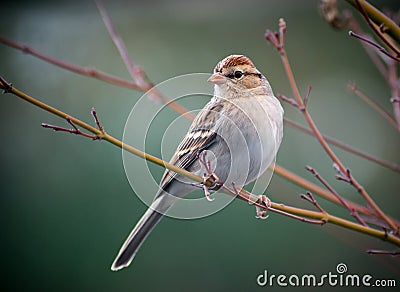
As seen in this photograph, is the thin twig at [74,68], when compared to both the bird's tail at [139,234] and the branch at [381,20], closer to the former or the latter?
the bird's tail at [139,234]

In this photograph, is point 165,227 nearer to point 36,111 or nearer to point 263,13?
point 36,111

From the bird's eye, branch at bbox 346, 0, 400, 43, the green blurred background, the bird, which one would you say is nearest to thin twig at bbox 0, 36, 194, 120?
the bird

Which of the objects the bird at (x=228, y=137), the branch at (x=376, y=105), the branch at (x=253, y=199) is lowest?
the branch at (x=253, y=199)

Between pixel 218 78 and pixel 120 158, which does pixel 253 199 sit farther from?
pixel 120 158

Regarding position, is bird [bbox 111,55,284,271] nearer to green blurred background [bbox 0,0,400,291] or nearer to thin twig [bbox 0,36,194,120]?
thin twig [bbox 0,36,194,120]

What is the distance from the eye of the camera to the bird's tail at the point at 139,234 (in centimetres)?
120

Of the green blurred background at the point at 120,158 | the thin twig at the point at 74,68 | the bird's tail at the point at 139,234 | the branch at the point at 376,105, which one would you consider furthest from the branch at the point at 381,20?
the green blurred background at the point at 120,158

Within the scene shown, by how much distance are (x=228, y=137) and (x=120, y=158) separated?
0.89m

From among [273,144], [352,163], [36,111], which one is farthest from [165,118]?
[36,111]

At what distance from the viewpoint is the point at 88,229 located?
2217mm

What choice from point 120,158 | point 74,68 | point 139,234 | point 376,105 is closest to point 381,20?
point 376,105

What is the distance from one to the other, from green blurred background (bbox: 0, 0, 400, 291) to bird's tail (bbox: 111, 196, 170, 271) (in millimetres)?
721

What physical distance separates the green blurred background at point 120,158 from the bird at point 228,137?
770 millimetres

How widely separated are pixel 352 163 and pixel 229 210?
0.57 m
